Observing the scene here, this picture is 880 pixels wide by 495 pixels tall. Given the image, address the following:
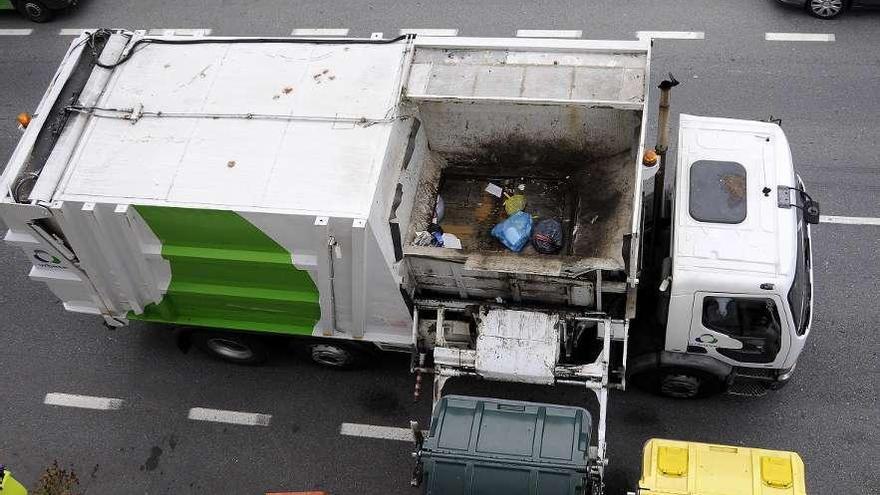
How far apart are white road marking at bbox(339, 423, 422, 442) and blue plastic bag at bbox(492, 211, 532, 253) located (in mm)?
2102

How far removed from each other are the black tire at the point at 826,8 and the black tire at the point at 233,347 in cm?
856

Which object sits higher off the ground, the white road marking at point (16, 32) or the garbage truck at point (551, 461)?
the white road marking at point (16, 32)

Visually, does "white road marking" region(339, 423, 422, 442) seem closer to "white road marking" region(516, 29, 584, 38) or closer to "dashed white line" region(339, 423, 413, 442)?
"dashed white line" region(339, 423, 413, 442)

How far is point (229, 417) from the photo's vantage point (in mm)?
8203

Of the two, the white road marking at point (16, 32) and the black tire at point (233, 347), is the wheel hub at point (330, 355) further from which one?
the white road marking at point (16, 32)

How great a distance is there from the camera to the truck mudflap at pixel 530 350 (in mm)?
6812

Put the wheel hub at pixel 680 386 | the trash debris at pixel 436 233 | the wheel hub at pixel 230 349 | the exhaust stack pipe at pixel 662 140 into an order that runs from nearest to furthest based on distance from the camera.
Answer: the exhaust stack pipe at pixel 662 140
the wheel hub at pixel 680 386
the trash debris at pixel 436 233
the wheel hub at pixel 230 349

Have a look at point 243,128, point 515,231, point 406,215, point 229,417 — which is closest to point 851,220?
point 515,231

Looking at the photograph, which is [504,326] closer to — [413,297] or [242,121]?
[413,297]

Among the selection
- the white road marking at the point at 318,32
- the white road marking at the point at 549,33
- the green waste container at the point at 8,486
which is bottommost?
the green waste container at the point at 8,486

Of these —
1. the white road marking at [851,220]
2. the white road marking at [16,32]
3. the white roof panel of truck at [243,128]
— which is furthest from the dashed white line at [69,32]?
the white road marking at [851,220]

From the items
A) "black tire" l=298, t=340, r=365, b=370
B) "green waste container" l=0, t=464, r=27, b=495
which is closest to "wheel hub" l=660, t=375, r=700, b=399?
"black tire" l=298, t=340, r=365, b=370

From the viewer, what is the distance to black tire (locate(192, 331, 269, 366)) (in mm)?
7949

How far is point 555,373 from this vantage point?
22.4 feet
